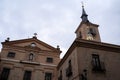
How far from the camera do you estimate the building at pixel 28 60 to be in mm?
20312

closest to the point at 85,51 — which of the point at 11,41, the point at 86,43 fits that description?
the point at 86,43

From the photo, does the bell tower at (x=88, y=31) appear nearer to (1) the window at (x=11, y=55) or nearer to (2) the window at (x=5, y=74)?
(1) the window at (x=11, y=55)

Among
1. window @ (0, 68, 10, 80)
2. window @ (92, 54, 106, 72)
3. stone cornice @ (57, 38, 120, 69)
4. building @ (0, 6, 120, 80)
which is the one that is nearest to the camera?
window @ (92, 54, 106, 72)

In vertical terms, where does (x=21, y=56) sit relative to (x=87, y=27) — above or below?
below

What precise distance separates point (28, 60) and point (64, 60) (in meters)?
6.97

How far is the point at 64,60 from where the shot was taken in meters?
17.9

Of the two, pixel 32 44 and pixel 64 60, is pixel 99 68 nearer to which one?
pixel 64 60

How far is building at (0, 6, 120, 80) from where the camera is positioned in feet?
42.9

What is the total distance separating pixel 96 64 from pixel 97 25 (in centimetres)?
1744

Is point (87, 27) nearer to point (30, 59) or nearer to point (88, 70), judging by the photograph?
point (30, 59)

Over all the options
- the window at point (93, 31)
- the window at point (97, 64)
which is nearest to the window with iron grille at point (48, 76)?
the window at point (97, 64)

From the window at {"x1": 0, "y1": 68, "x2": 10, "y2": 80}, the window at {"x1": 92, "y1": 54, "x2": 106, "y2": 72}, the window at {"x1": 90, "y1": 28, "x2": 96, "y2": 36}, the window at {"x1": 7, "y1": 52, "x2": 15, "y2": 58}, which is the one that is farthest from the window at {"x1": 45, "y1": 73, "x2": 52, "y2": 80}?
the window at {"x1": 90, "y1": 28, "x2": 96, "y2": 36}

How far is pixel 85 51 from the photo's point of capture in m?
13.8

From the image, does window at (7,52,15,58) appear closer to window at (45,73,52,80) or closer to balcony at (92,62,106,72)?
window at (45,73,52,80)
